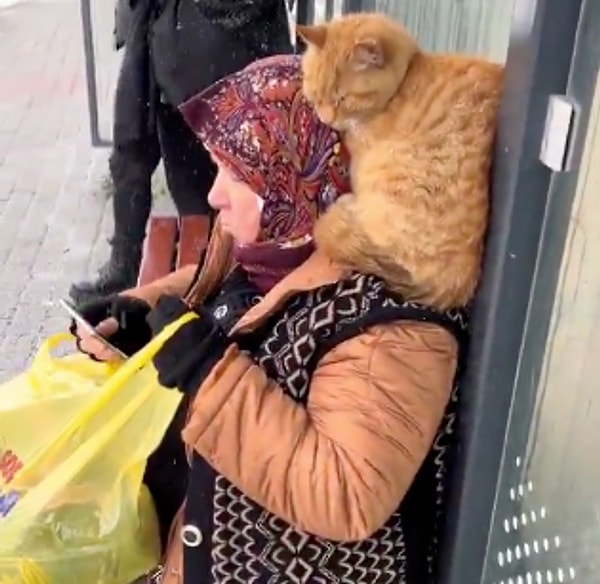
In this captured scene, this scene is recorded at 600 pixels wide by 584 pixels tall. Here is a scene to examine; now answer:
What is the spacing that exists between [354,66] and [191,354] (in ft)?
1.77

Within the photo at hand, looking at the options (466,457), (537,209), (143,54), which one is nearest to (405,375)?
(466,457)

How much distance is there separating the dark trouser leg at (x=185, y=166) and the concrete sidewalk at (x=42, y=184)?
0.95 meters

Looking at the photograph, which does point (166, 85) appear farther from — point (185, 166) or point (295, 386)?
point (295, 386)

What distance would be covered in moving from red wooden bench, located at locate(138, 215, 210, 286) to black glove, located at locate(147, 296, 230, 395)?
157cm

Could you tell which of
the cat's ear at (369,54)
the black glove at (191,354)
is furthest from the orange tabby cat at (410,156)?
the black glove at (191,354)

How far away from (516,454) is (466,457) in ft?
0.32

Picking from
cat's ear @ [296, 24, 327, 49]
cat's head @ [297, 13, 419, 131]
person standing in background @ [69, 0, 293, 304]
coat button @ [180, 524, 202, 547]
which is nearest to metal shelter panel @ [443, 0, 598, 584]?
cat's head @ [297, 13, 419, 131]

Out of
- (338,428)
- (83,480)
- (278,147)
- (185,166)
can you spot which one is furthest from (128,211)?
(338,428)

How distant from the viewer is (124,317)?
2277 mm

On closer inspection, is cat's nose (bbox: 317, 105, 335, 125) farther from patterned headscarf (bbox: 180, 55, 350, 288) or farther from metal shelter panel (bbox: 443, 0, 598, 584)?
metal shelter panel (bbox: 443, 0, 598, 584)

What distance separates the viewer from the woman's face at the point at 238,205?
1893 mm

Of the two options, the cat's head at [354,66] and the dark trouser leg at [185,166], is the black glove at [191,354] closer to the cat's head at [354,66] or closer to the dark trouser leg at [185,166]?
the cat's head at [354,66]

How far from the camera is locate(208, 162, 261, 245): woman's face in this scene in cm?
189

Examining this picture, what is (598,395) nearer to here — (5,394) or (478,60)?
(478,60)
